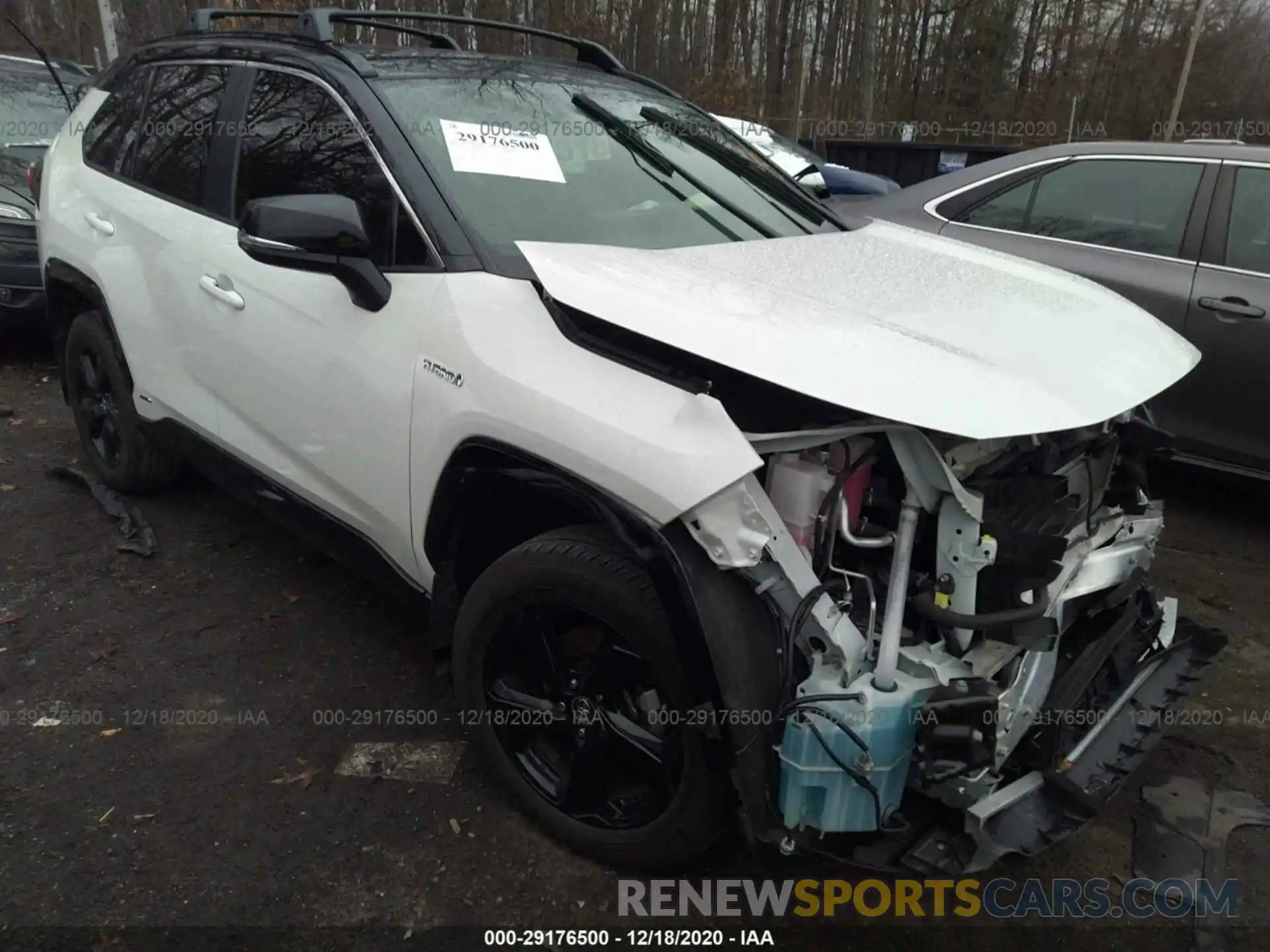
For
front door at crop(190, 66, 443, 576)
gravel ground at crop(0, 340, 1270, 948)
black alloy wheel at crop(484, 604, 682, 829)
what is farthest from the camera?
front door at crop(190, 66, 443, 576)

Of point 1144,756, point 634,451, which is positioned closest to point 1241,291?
point 1144,756

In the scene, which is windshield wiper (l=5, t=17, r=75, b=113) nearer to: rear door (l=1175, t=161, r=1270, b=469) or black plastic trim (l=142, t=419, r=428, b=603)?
black plastic trim (l=142, t=419, r=428, b=603)

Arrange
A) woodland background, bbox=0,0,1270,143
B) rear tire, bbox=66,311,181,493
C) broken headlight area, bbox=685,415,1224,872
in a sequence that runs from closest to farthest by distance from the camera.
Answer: broken headlight area, bbox=685,415,1224,872 < rear tire, bbox=66,311,181,493 < woodland background, bbox=0,0,1270,143

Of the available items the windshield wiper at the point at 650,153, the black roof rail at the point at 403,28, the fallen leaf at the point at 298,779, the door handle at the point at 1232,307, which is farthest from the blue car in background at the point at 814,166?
the fallen leaf at the point at 298,779

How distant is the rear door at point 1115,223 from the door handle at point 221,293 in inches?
134

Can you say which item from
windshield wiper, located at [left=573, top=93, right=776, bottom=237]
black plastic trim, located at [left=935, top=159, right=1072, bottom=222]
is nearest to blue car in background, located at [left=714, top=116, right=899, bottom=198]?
black plastic trim, located at [left=935, top=159, right=1072, bottom=222]

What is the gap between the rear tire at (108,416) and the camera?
3703mm

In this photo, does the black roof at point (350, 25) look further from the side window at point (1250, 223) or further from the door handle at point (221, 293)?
the side window at point (1250, 223)

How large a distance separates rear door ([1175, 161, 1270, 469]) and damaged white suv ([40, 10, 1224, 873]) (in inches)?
63.5

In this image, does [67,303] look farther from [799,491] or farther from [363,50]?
[799,491]

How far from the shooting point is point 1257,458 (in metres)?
3.91

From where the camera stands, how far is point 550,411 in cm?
196

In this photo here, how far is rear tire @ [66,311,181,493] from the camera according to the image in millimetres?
3703
